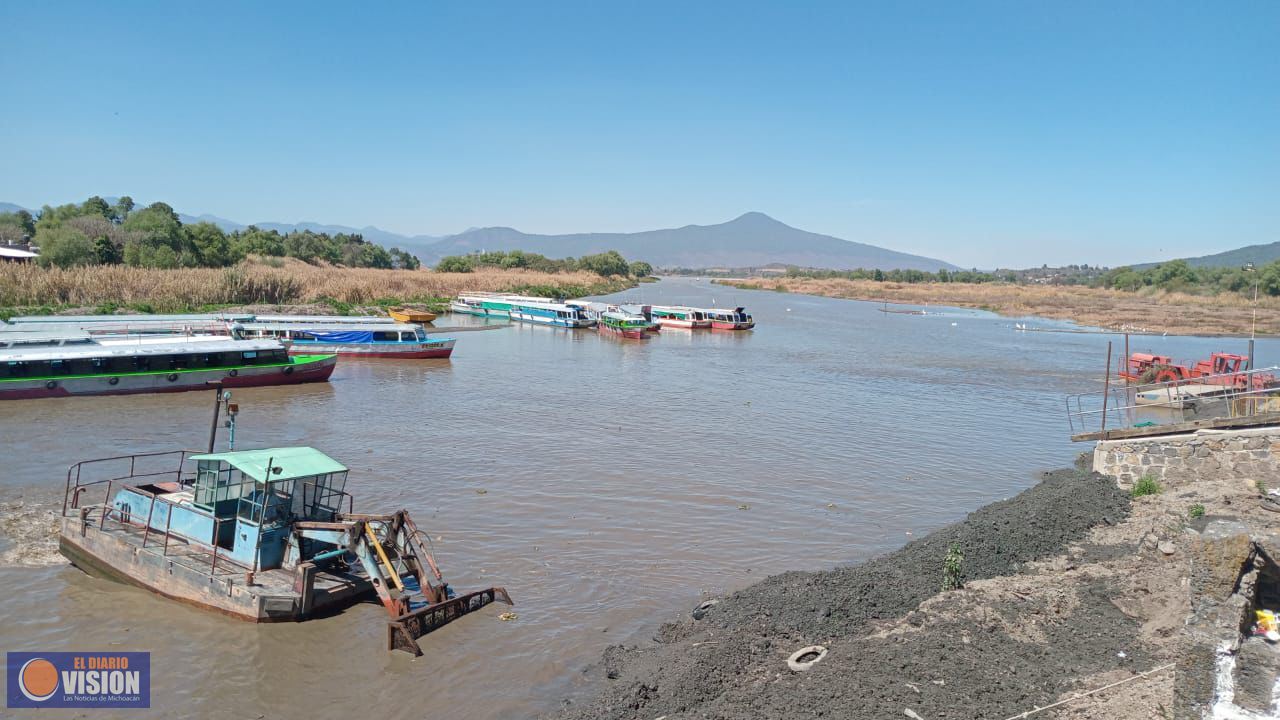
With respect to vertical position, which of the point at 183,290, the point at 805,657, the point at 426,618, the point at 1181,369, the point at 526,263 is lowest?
the point at 426,618

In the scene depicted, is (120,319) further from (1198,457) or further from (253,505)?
(1198,457)

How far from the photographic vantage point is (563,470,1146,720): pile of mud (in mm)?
7734

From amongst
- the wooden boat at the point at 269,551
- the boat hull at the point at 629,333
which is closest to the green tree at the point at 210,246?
the boat hull at the point at 629,333

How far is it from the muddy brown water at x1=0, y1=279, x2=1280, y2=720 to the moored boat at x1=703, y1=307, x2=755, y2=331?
21.2m

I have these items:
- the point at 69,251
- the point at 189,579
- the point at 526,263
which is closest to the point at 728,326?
the point at 69,251

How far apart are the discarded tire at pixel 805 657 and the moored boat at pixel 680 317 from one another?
178 feet

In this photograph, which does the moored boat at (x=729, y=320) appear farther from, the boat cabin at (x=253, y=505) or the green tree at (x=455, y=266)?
the green tree at (x=455, y=266)

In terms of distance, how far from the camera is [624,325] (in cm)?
5653

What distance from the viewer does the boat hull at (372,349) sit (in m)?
39.4

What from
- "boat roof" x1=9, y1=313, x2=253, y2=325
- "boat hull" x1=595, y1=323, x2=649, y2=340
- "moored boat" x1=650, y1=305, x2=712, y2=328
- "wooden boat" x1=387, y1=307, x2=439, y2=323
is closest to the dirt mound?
"boat roof" x1=9, y1=313, x2=253, y2=325

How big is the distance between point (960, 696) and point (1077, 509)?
8005 mm

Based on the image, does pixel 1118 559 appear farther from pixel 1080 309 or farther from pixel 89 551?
pixel 1080 309

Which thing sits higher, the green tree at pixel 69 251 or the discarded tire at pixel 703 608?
the green tree at pixel 69 251

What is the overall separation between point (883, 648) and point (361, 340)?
35842 millimetres
